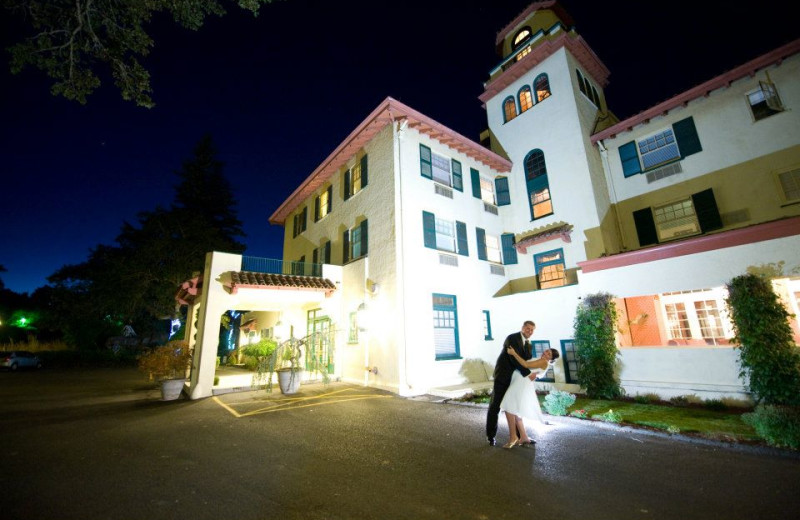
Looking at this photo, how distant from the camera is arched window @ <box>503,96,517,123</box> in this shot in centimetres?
1650

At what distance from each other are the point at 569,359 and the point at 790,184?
8.59 meters

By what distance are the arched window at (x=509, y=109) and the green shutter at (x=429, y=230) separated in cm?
826

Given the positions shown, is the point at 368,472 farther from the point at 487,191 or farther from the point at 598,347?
the point at 487,191

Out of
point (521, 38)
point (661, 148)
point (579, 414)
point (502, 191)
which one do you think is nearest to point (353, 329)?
point (579, 414)

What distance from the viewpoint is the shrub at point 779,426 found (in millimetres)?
4617

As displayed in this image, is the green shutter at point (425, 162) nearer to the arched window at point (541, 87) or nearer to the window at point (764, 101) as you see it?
the arched window at point (541, 87)

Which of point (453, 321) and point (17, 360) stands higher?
point (453, 321)

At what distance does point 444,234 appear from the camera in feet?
41.9

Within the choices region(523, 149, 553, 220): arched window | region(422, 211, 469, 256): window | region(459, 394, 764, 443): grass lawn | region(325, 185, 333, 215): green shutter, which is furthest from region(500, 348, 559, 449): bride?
region(325, 185, 333, 215): green shutter

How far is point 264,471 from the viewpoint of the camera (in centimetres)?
436

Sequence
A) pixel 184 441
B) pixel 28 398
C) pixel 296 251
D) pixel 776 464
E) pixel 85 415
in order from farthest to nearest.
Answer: pixel 296 251
pixel 28 398
pixel 85 415
pixel 184 441
pixel 776 464

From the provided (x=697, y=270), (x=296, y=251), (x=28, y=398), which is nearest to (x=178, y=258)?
(x=296, y=251)

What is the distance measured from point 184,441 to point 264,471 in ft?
8.41

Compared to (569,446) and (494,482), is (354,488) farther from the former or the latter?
(569,446)
